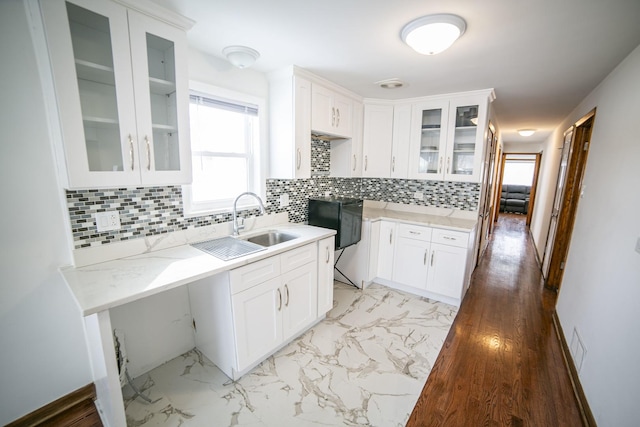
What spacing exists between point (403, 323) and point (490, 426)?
102cm

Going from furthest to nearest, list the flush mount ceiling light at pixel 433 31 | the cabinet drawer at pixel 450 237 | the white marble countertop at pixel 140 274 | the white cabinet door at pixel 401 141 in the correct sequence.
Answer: the white cabinet door at pixel 401 141 < the cabinet drawer at pixel 450 237 < the flush mount ceiling light at pixel 433 31 < the white marble countertop at pixel 140 274

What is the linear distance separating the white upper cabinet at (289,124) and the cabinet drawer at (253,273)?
2.89 ft

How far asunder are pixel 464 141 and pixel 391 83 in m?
1.10

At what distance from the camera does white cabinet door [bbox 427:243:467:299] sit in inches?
107

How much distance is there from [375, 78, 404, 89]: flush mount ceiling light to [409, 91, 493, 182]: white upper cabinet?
0.62m

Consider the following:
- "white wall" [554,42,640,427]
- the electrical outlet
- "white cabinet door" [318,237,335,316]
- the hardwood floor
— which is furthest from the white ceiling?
the hardwood floor

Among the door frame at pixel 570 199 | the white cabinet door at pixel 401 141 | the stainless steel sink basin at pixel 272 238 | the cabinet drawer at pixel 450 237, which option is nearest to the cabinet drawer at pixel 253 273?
the stainless steel sink basin at pixel 272 238

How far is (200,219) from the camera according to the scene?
2.01 metres

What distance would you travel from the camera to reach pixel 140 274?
1401 mm

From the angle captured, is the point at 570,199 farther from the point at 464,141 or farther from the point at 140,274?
the point at 140,274

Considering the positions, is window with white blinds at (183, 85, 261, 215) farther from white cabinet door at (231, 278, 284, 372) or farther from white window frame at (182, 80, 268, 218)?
white cabinet door at (231, 278, 284, 372)

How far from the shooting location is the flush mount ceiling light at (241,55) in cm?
185

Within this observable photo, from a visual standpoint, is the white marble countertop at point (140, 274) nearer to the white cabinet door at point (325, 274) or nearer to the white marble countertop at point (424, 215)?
the white cabinet door at point (325, 274)

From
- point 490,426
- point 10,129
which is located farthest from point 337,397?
point 10,129
